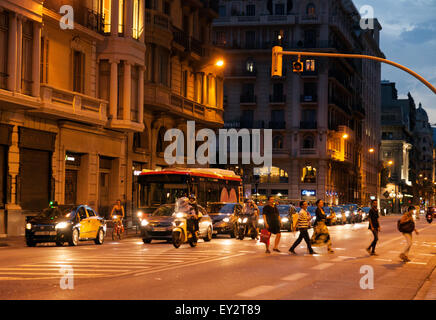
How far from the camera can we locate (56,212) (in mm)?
28156

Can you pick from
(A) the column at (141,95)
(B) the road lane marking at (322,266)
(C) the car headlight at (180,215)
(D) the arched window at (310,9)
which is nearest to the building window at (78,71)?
(A) the column at (141,95)

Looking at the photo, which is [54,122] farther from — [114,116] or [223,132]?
[223,132]

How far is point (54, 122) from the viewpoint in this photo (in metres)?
36.2

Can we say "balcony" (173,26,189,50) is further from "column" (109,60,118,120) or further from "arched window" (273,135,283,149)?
"arched window" (273,135,283,149)

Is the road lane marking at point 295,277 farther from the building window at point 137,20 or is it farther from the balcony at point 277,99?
the balcony at point 277,99

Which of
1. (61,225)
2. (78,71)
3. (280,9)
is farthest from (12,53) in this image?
(280,9)

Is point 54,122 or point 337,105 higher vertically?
point 337,105

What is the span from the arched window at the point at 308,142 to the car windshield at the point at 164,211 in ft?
197

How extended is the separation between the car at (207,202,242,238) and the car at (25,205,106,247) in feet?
26.3

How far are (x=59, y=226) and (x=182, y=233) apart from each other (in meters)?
4.39

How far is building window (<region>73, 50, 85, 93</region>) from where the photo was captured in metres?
38.5

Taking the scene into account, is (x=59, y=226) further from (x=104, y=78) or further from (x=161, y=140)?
(x=161, y=140)
